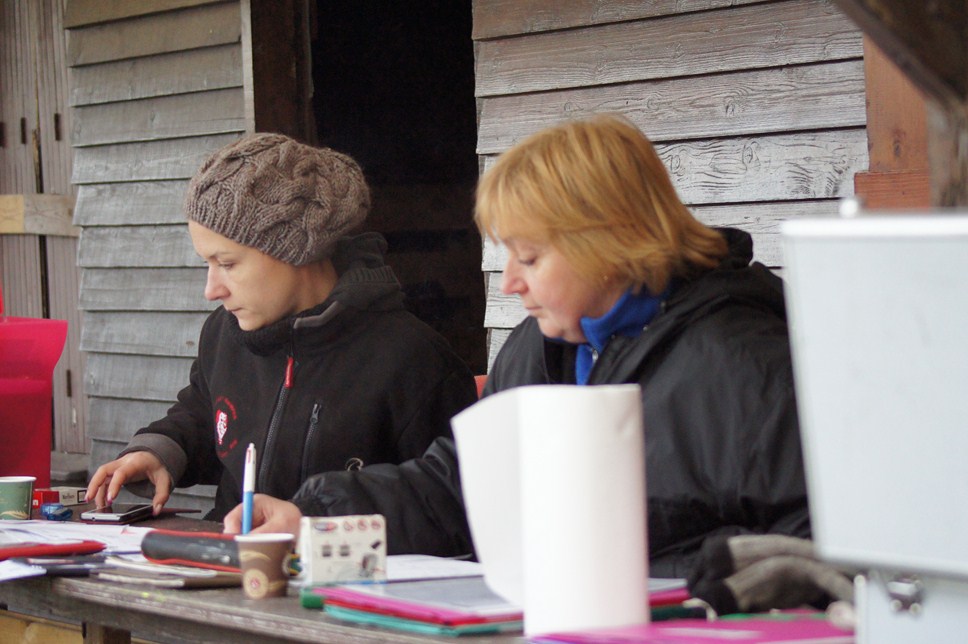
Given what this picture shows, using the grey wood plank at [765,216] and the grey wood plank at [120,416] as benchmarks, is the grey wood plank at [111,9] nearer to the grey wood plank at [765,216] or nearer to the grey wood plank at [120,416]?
the grey wood plank at [120,416]

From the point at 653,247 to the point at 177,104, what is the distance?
3.28m

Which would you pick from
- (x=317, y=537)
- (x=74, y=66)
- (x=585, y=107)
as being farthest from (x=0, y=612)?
(x=74, y=66)

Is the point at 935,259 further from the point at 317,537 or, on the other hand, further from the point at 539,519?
the point at 317,537

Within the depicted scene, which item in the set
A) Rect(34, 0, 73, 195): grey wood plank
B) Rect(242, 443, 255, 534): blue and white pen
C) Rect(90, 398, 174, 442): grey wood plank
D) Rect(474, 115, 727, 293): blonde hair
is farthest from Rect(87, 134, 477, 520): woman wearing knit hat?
Rect(34, 0, 73, 195): grey wood plank

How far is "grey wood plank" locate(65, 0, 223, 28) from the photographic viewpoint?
494 cm

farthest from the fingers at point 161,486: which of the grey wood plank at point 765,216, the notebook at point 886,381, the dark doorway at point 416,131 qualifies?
the dark doorway at point 416,131

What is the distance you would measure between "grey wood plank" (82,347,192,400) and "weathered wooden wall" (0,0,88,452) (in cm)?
50

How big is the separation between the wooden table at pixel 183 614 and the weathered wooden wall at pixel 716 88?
1899mm

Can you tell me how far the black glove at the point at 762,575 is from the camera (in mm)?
1502

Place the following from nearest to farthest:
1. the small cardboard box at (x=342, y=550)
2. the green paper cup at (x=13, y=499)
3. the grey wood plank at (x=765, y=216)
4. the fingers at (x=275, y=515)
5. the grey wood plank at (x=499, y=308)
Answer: the small cardboard box at (x=342, y=550) < the fingers at (x=275, y=515) < the green paper cup at (x=13, y=499) < the grey wood plank at (x=765, y=216) < the grey wood plank at (x=499, y=308)

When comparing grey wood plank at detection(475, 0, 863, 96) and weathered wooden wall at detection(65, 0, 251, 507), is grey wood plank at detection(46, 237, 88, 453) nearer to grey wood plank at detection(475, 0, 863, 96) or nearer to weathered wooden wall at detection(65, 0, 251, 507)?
weathered wooden wall at detection(65, 0, 251, 507)

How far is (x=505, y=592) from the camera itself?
62.1 inches

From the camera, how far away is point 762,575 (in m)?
1.51

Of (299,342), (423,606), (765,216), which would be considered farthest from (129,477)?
(765,216)
